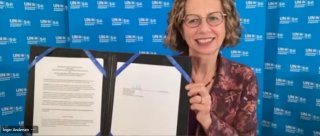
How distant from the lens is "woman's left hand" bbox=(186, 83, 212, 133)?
44.2 inches

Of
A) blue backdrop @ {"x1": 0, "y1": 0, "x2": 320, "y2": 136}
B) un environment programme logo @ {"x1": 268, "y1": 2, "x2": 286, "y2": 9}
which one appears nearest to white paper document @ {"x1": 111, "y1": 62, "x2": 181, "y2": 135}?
blue backdrop @ {"x1": 0, "y1": 0, "x2": 320, "y2": 136}

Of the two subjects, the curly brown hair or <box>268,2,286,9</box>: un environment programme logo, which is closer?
the curly brown hair

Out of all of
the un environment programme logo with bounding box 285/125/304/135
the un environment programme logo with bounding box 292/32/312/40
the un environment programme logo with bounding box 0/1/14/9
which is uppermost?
the un environment programme logo with bounding box 0/1/14/9

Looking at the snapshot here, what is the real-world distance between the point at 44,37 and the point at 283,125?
198cm

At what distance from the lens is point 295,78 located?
2486mm

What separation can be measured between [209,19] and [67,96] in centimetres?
65

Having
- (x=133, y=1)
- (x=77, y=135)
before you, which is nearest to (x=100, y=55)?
(x=77, y=135)

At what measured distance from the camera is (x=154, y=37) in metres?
2.41

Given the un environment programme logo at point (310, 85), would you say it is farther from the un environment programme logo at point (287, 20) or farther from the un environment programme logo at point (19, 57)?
the un environment programme logo at point (19, 57)

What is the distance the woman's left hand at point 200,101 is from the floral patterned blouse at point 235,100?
0.08 m

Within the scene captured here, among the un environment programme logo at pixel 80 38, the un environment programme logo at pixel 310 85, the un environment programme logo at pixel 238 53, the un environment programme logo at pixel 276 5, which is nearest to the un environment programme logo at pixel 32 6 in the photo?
the un environment programme logo at pixel 80 38

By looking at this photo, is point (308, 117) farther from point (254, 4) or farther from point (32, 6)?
point (32, 6)

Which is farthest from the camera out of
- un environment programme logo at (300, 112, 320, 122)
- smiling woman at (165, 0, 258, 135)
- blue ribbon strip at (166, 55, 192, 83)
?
un environment programme logo at (300, 112, 320, 122)

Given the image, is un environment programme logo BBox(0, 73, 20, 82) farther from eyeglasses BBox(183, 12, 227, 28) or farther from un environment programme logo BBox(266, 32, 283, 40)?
un environment programme logo BBox(266, 32, 283, 40)
